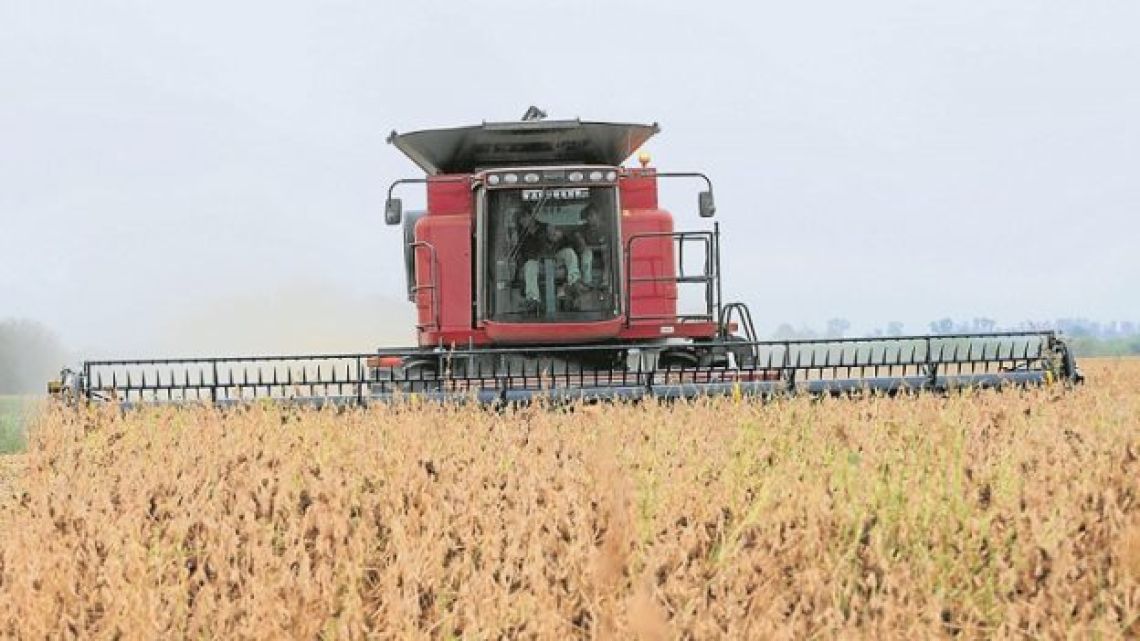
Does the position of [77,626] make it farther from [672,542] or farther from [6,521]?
[6,521]

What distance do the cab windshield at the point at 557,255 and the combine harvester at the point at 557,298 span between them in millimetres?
10

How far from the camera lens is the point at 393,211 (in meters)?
9.84

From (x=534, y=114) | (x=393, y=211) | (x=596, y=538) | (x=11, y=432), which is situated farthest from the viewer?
(x=11, y=432)

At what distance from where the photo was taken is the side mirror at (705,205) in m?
9.95

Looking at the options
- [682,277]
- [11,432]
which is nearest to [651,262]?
[682,277]

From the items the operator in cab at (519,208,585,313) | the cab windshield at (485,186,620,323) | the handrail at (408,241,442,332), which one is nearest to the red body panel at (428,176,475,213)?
the handrail at (408,241,442,332)

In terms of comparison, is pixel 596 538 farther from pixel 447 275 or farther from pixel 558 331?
pixel 447 275

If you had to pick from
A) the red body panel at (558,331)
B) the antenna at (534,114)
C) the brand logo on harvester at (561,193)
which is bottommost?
the red body panel at (558,331)

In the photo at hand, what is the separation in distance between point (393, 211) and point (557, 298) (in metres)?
1.31

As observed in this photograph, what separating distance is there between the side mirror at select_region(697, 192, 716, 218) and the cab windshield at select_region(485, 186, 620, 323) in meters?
0.61

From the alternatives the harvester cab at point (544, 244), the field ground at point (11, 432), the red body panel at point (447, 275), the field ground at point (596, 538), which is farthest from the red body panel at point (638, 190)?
the field ground at point (11, 432)

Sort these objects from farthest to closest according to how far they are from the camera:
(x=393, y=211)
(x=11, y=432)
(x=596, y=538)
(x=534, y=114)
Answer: (x=11, y=432), (x=534, y=114), (x=393, y=211), (x=596, y=538)

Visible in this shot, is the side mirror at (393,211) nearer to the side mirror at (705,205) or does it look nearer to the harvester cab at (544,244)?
the harvester cab at (544,244)

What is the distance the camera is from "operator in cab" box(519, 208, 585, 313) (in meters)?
9.98
